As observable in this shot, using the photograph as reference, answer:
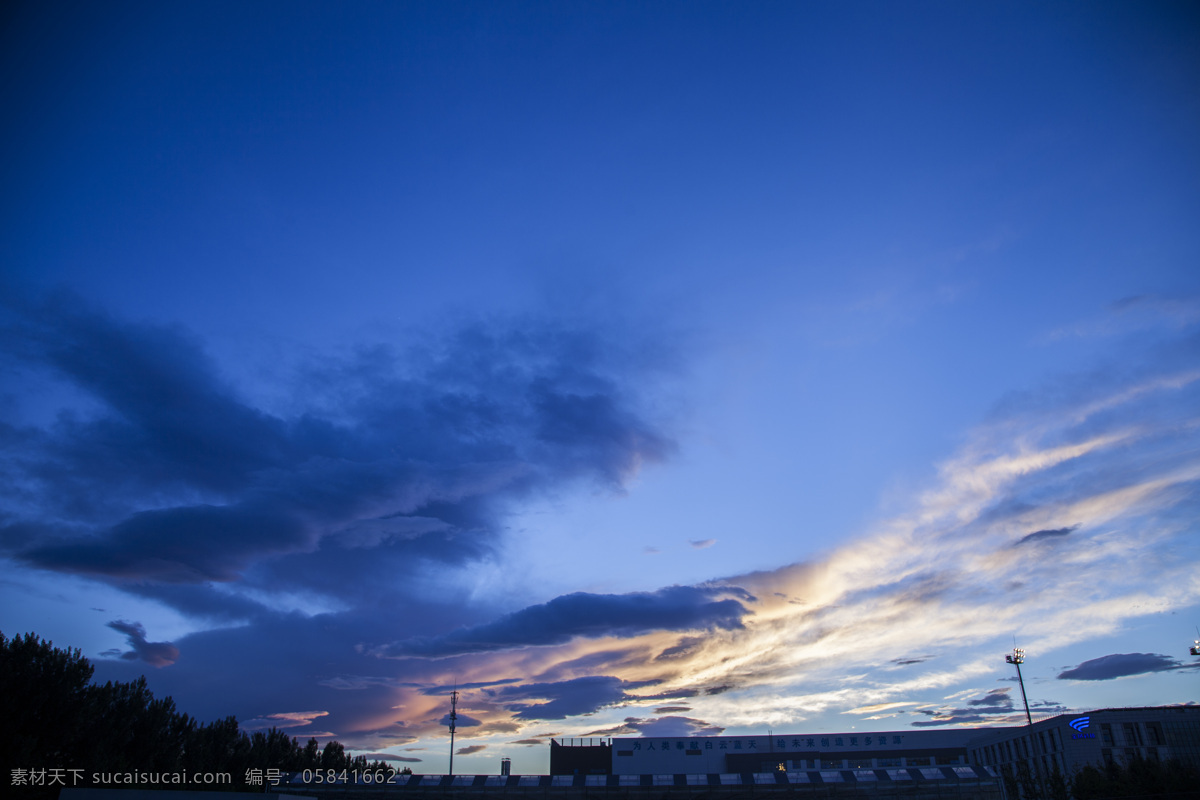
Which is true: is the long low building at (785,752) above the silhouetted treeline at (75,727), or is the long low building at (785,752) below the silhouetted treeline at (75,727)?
below

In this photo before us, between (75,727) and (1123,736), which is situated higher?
(75,727)

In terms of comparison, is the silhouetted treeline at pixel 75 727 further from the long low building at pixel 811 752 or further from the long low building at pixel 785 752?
the long low building at pixel 785 752

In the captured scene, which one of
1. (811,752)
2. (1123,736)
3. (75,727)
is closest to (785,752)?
(811,752)

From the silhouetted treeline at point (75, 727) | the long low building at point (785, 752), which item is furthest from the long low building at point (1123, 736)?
the silhouetted treeline at point (75, 727)

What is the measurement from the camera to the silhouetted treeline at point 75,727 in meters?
49.5

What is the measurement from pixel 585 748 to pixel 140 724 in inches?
3154

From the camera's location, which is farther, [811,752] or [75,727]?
[811,752]

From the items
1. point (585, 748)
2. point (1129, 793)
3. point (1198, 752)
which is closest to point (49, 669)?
point (585, 748)

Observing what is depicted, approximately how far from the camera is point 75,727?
52969 mm

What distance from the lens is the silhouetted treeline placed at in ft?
163

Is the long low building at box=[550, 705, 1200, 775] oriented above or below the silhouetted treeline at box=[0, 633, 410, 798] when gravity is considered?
below

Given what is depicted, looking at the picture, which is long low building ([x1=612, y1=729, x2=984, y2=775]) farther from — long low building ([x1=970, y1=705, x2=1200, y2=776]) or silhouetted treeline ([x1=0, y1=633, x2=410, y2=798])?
silhouetted treeline ([x1=0, y1=633, x2=410, y2=798])

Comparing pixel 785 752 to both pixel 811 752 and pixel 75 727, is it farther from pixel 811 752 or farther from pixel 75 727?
pixel 75 727

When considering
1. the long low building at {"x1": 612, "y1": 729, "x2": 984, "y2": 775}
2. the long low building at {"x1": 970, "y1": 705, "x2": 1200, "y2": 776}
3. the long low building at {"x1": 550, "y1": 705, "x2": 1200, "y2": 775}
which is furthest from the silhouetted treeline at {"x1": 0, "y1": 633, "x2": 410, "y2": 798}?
the long low building at {"x1": 970, "y1": 705, "x2": 1200, "y2": 776}
